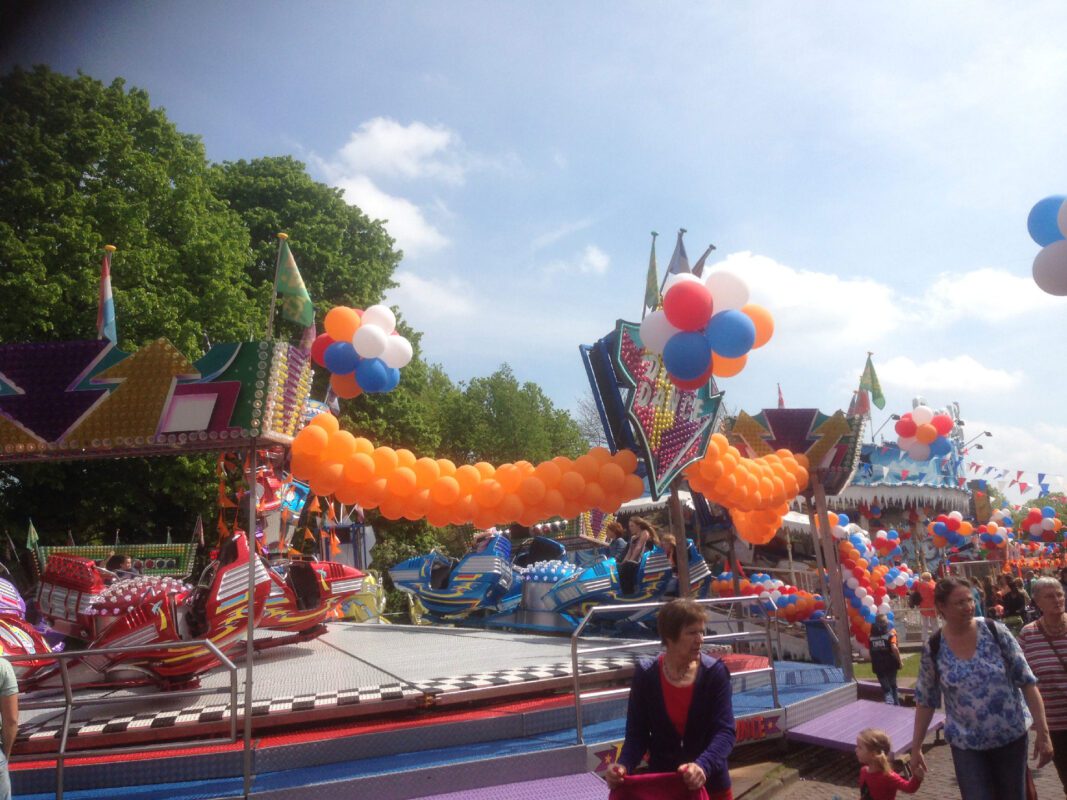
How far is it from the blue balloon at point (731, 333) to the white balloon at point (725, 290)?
0.35 ft

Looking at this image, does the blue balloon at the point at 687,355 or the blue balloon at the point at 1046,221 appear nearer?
the blue balloon at the point at 1046,221

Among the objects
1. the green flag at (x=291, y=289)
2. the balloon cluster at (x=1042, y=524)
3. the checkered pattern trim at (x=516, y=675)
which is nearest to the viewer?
the checkered pattern trim at (x=516, y=675)

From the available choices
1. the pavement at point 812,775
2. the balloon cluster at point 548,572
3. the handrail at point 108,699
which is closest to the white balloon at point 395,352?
the handrail at point 108,699

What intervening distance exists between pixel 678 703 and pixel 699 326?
3761 mm

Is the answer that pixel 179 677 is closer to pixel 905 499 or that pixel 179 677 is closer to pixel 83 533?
pixel 83 533

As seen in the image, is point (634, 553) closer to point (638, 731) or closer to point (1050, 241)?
point (1050, 241)

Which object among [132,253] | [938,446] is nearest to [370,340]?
[938,446]

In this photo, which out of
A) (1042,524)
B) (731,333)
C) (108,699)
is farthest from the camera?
(1042,524)

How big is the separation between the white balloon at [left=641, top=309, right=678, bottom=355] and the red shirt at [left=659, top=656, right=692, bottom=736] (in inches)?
148

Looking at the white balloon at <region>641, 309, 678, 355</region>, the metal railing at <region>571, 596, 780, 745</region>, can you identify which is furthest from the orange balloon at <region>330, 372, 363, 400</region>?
the metal railing at <region>571, 596, 780, 745</region>

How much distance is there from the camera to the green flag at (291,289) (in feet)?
19.5

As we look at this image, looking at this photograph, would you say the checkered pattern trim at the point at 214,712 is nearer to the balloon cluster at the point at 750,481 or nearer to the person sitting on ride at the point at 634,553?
the balloon cluster at the point at 750,481

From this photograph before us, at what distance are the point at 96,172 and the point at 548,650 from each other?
14022 millimetres

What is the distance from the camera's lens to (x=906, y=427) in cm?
1025
